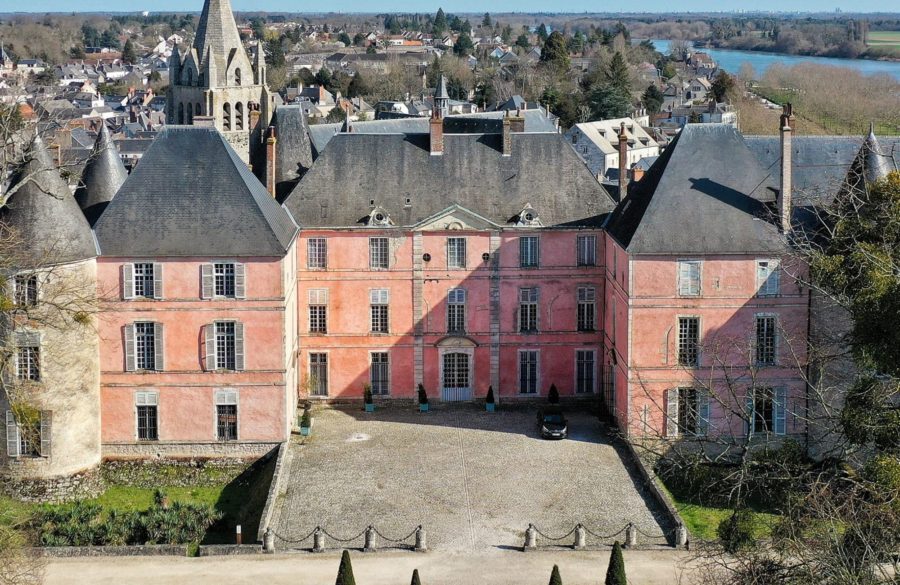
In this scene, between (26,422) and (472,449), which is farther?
(472,449)

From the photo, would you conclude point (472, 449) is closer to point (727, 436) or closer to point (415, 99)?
point (727, 436)

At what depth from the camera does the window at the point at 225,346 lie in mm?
44031

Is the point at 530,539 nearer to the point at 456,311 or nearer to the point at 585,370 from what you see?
the point at 585,370

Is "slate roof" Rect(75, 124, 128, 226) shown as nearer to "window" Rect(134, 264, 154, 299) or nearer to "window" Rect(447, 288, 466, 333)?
"window" Rect(134, 264, 154, 299)

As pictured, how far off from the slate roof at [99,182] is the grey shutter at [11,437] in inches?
283

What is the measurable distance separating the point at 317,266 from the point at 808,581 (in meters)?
27.3

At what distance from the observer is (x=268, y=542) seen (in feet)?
118

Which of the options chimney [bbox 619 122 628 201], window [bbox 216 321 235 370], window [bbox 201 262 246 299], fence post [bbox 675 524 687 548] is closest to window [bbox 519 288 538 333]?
chimney [bbox 619 122 628 201]

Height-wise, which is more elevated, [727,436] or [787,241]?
[787,241]

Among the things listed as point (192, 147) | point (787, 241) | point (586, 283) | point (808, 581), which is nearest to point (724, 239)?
point (787, 241)

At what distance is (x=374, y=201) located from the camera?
48.6 metres

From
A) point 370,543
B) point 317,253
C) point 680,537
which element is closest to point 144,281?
point 317,253

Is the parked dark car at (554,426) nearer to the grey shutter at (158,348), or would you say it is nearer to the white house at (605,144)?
the grey shutter at (158,348)

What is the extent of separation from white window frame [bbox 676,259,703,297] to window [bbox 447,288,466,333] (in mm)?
8481
